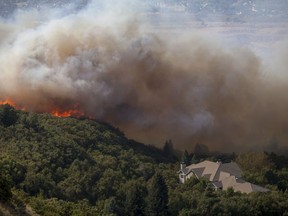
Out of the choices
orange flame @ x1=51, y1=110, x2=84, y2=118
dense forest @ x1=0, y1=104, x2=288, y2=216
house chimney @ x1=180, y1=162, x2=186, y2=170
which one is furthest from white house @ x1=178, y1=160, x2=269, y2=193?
orange flame @ x1=51, y1=110, x2=84, y2=118

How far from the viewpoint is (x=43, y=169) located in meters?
30.3

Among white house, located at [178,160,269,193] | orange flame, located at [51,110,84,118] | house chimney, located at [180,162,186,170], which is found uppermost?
orange flame, located at [51,110,84,118]

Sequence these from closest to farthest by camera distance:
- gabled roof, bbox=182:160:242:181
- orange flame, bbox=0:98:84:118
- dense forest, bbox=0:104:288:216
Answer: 1. dense forest, bbox=0:104:288:216
2. gabled roof, bbox=182:160:242:181
3. orange flame, bbox=0:98:84:118

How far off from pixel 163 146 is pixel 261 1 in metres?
25.4

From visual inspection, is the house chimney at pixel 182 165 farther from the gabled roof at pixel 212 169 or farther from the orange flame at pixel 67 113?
the orange flame at pixel 67 113

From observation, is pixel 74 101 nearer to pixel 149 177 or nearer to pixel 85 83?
pixel 85 83

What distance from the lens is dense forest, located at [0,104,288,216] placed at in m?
28.3

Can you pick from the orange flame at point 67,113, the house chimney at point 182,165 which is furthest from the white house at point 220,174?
the orange flame at point 67,113

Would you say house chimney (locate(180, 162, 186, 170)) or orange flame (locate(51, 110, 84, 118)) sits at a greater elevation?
orange flame (locate(51, 110, 84, 118))

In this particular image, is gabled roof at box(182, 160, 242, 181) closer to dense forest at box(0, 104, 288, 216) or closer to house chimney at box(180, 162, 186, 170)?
house chimney at box(180, 162, 186, 170)

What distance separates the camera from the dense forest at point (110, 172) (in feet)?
93.0

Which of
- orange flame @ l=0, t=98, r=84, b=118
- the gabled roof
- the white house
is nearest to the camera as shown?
the white house

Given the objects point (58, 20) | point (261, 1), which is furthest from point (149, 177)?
point (261, 1)

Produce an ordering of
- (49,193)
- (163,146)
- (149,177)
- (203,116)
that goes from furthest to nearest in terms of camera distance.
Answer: (203,116) → (163,146) → (149,177) → (49,193)
